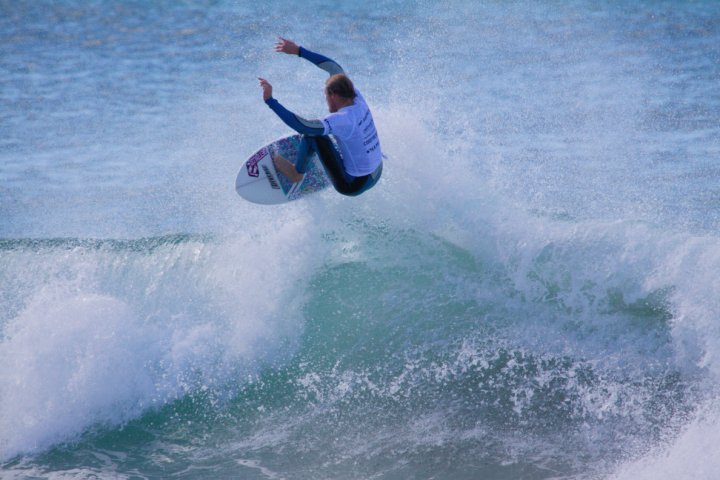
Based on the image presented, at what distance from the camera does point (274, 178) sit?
7.89 m

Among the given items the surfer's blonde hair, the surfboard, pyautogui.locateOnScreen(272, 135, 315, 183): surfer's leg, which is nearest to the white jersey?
the surfer's blonde hair

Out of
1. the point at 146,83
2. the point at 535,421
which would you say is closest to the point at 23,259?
the point at 535,421

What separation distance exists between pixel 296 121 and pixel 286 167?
1738mm

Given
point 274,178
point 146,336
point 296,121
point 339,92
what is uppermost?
point 339,92

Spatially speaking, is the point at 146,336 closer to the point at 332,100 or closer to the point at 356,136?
the point at 356,136

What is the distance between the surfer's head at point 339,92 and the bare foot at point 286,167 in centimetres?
141

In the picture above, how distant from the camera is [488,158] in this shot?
12.6 metres

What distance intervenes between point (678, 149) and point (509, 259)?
20.1 ft

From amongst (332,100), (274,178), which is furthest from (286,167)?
(332,100)

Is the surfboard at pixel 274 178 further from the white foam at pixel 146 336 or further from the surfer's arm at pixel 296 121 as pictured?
the surfer's arm at pixel 296 121

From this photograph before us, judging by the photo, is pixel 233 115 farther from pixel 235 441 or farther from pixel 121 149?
pixel 235 441

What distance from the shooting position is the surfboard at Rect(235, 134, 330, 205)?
786cm

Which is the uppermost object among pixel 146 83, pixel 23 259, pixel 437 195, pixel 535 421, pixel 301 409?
pixel 437 195

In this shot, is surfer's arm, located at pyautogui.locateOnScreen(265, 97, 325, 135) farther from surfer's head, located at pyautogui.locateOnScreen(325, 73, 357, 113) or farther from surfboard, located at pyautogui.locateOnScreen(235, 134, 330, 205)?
surfboard, located at pyautogui.locateOnScreen(235, 134, 330, 205)
